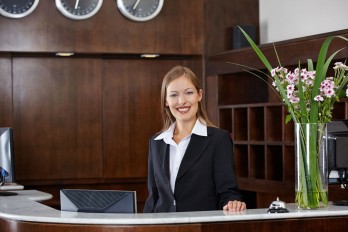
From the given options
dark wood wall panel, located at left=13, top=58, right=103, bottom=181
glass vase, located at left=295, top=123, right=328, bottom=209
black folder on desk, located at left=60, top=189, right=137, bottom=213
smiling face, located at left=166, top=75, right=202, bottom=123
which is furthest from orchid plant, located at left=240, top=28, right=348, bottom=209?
dark wood wall panel, located at left=13, top=58, right=103, bottom=181

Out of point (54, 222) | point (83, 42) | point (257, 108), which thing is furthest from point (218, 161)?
point (83, 42)

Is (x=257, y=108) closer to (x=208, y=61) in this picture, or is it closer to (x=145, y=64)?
(x=208, y=61)

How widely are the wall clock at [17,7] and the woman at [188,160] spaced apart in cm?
326

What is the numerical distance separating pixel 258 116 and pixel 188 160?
118 inches

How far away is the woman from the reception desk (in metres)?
0.37

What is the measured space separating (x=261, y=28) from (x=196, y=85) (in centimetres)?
371

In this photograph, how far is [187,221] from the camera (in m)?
3.37

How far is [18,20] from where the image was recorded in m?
6.99

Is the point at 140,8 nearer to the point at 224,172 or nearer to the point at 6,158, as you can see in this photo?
the point at 6,158

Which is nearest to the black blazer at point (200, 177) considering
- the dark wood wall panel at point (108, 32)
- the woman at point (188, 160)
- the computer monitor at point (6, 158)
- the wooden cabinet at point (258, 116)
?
the woman at point (188, 160)

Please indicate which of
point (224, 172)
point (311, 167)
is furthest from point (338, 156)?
point (224, 172)

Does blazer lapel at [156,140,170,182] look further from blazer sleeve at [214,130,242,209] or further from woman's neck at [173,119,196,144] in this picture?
blazer sleeve at [214,130,242,209]

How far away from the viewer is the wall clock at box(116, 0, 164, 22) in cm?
723

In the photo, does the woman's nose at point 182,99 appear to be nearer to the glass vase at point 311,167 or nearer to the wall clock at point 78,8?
the glass vase at point 311,167
